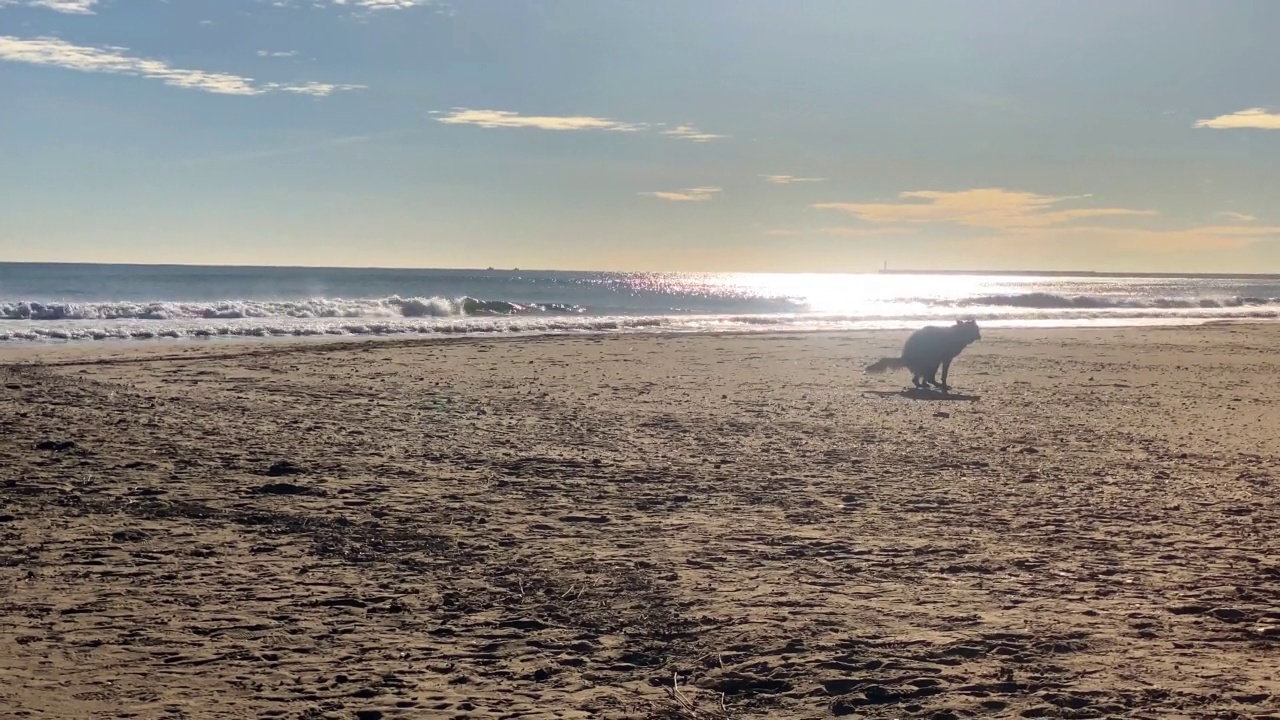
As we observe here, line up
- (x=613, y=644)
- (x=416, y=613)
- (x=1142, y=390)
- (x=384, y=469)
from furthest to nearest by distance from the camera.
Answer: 1. (x=1142, y=390)
2. (x=384, y=469)
3. (x=416, y=613)
4. (x=613, y=644)

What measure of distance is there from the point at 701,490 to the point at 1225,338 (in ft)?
83.2

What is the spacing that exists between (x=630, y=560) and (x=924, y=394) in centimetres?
931

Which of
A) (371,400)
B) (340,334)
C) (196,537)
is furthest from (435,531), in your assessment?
(340,334)

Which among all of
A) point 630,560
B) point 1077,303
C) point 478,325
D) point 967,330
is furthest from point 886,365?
point 1077,303

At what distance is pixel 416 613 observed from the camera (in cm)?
495

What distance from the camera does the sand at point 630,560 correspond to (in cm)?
409

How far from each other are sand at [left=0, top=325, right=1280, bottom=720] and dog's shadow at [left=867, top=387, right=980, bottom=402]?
1646 mm

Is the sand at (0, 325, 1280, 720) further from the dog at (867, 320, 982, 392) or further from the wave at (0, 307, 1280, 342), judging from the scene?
the wave at (0, 307, 1280, 342)

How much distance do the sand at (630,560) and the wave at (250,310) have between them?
22.9 m

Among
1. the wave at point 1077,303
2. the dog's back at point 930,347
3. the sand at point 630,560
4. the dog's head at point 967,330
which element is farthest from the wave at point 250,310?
the dog's head at point 967,330

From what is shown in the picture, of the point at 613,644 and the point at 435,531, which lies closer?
the point at 613,644

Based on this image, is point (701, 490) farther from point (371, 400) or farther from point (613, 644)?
point (371, 400)

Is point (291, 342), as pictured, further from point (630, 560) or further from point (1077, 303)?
point (1077, 303)

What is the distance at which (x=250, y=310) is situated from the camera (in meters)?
35.5
